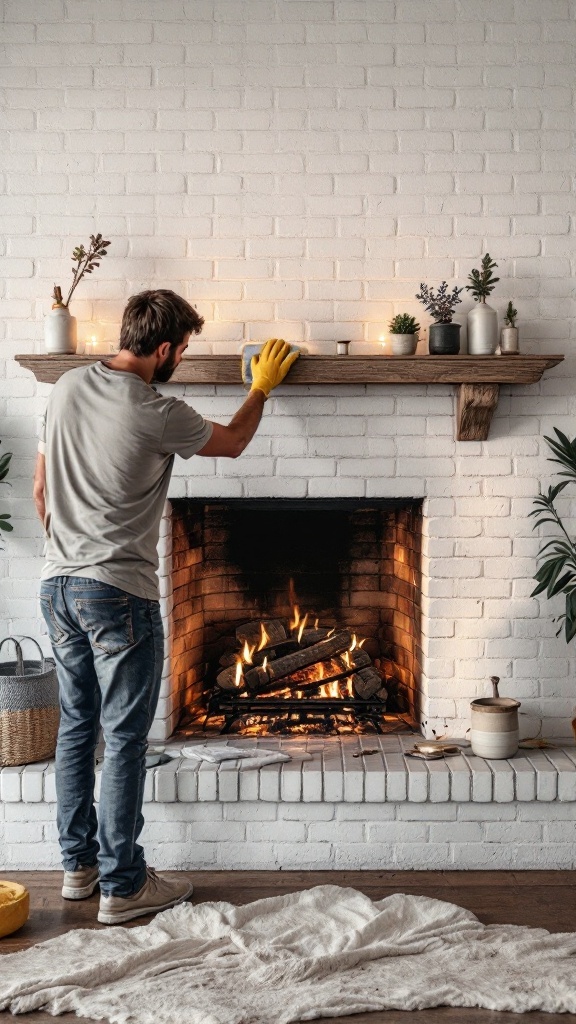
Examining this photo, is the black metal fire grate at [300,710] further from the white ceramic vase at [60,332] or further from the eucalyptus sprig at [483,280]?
the eucalyptus sprig at [483,280]

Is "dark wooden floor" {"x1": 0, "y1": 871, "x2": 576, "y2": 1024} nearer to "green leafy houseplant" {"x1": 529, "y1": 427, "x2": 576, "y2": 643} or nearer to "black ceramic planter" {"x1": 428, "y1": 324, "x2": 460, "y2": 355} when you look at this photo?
"green leafy houseplant" {"x1": 529, "y1": 427, "x2": 576, "y2": 643}

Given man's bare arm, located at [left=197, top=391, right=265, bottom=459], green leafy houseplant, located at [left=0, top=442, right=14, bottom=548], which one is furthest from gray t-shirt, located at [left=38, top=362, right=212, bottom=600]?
green leafy houseplant, located at [left=0, top=442, right=14, bottom=548]

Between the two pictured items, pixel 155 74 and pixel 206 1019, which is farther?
pixel 155 74

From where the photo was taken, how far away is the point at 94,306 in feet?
11.0

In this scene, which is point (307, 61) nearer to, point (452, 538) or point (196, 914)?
point (452, 538)

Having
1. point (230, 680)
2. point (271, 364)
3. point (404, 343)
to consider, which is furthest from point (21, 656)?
point (404, 343)

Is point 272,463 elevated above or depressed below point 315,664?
above

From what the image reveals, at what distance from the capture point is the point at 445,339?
321 centimetres

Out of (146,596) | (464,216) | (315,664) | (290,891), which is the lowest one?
(290,891)

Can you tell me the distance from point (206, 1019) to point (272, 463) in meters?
1.78

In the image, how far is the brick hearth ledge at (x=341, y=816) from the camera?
3.03 metres

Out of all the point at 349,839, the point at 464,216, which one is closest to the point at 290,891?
the point at 349,839

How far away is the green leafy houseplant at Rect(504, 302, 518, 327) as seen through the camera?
3279 mm

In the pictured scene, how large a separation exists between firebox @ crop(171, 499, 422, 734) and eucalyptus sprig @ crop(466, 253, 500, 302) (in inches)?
30.0
